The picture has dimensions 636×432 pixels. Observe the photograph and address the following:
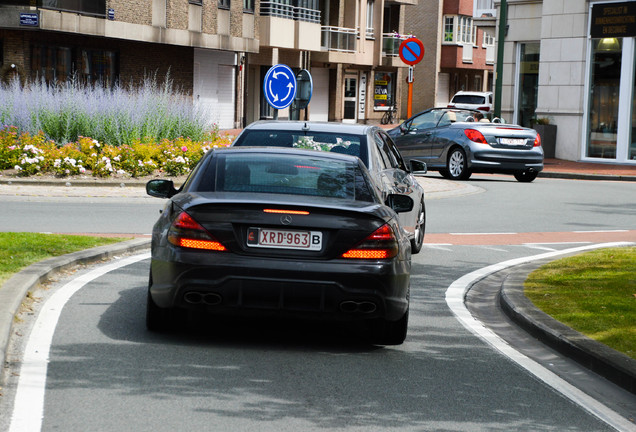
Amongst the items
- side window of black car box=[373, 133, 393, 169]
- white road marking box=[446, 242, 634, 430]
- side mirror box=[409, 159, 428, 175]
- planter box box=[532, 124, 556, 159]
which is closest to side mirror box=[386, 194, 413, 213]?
white road marking box=[446, 242, 634, 430]

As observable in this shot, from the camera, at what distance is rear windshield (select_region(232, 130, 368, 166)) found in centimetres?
978

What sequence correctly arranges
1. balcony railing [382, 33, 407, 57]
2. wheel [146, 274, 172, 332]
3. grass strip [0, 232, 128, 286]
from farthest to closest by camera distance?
balcony railing [382, 33, 407, 57], grass strip [0, 232, 128, 286], wheel [146, 274, 172, 332]

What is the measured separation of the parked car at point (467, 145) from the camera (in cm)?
2478

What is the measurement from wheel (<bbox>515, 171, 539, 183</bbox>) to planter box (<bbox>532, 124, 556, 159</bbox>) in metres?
7.74

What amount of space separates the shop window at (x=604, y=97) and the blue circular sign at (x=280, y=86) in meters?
14.1

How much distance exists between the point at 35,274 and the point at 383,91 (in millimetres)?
62979

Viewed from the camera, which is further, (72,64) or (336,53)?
(336,53)

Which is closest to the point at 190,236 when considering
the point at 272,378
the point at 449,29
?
the point at 272,378

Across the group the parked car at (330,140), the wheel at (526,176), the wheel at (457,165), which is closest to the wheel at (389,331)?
the parked car at (330,140)

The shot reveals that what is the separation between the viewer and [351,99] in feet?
220

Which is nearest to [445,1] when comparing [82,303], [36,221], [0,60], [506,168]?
[0,60]

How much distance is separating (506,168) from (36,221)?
12.9m

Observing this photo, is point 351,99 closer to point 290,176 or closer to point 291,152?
point 291,152

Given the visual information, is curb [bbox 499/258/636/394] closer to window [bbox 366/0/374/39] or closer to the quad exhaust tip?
the quad exhaust tip
